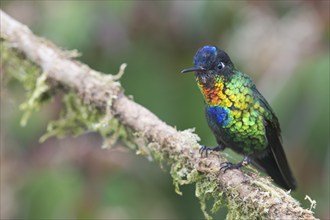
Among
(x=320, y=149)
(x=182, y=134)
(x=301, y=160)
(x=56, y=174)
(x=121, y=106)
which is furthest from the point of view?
(x=56, y=174)

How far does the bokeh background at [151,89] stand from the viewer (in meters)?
3.27

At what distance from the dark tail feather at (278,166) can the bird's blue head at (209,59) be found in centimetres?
47

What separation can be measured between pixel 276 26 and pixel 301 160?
972mm

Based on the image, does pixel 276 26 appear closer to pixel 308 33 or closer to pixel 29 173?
pixel 308 33

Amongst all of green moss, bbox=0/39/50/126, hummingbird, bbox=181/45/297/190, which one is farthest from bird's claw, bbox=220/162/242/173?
green moss, bbox=0/39/50/126

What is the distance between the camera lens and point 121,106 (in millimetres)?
2783

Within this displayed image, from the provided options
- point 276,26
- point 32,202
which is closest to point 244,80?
point 276,26

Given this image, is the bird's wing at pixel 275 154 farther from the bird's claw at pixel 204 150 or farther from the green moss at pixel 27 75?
the green moss at pixel 27 75

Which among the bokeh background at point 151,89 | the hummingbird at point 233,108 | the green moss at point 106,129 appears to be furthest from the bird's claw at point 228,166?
the bokeh background at point 151,89

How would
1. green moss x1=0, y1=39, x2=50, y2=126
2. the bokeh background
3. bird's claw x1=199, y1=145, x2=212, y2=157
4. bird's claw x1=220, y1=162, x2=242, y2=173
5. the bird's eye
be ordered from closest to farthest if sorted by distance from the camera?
1. bird's claw x1=220, y1=162, x2=242, y2=173
2. bird's claw x1=199, y1=145, x2=212, y2=157
3. the bird's eye
4. green moss x1=0, y1=39, x2=50, y2=126
5. the bokeh background

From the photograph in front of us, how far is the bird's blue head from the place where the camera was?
8.38 ft

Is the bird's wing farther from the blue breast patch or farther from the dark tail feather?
the blue breast patch

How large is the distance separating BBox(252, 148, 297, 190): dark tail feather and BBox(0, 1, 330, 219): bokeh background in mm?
272

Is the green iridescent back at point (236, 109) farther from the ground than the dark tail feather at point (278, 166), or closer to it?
farther from the ground
